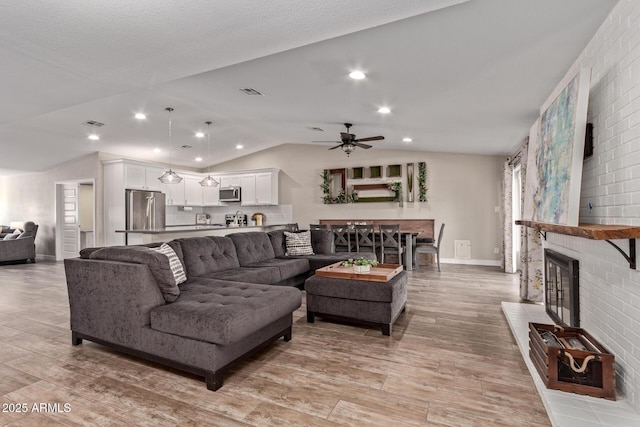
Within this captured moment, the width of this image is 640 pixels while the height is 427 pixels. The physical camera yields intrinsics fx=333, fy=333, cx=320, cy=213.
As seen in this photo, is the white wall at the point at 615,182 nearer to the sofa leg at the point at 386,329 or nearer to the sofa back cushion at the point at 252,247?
the sofa leg at the point at 386,329

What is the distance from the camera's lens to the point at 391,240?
20.4ft

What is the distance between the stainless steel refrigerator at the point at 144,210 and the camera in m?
7.21

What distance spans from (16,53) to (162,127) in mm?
4054

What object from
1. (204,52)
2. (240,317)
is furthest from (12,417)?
(204,52)

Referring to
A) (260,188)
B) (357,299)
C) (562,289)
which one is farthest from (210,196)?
(562,289)

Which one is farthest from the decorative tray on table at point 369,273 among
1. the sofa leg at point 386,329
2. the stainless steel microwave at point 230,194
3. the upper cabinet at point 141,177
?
the stainless steel microwave at point 230,194

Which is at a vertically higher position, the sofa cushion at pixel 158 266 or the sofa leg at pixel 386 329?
the sofa cushion at pixel 158 266

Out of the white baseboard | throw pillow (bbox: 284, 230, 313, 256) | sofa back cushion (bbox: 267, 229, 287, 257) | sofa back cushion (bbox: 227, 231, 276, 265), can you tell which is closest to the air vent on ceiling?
sofa back cushion (bbox: 227, 231, 276, 265)

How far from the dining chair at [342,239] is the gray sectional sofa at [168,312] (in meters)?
3.51

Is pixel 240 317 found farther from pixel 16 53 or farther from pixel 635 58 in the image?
pixel 635 58

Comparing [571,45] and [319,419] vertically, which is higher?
[571,45]

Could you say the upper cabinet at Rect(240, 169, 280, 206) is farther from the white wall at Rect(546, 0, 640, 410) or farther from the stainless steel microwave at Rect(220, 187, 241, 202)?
the white wall at Rect(546, 0, 640, 410)

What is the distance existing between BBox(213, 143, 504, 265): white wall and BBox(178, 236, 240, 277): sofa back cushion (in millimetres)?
4480

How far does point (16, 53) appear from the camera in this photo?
2.43m
